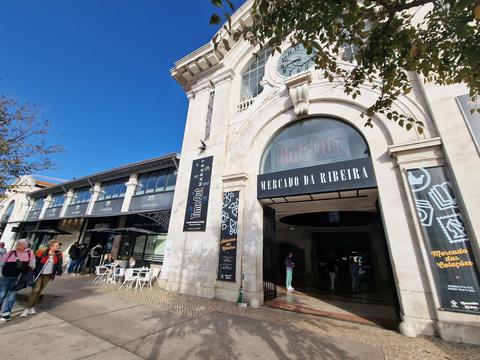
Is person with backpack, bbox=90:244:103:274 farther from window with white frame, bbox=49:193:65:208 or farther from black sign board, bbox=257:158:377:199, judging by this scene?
black sign board, bbox=257:158:377:199

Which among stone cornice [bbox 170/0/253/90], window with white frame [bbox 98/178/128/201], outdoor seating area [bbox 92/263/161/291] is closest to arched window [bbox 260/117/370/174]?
stone cornice [bbox 170/0/253/90]

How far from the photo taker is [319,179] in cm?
652

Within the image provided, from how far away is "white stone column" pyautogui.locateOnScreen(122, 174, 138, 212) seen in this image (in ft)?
42.1

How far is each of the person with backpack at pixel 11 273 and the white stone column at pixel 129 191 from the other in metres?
8.17

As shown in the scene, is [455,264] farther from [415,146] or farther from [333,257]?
[333,257]

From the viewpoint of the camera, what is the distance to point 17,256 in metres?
4.65

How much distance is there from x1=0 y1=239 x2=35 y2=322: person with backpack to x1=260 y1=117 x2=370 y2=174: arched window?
276 inches

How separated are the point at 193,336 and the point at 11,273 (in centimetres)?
423

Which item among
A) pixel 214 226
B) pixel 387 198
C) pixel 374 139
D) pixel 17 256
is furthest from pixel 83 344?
pixel 374 139

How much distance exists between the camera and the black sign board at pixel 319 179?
19.7ft

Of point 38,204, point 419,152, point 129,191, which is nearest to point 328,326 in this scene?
point 419,152

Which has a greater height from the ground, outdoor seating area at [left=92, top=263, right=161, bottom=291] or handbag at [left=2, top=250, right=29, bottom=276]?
handbag at [left=2, top=250, right=29, bottom=276]

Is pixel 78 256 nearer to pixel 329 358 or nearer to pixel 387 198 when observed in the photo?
pixel 329 358

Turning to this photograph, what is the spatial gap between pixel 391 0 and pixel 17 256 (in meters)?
8.77
